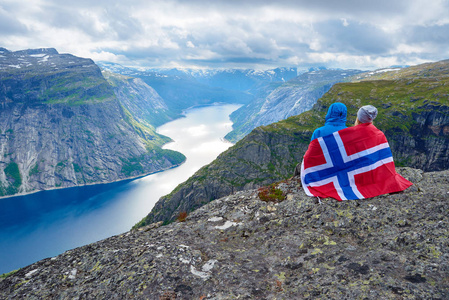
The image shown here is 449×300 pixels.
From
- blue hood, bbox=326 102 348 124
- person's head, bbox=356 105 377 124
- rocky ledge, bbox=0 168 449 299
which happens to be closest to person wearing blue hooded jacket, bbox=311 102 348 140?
blue hood, bbox=326 102 348 124

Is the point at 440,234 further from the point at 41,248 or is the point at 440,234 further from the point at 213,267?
the point at 41,248

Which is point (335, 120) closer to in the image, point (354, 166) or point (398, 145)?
point (354, 166)

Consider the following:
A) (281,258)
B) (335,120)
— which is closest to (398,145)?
(335,120)

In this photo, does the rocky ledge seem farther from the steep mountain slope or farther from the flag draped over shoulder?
the steep mountain slope

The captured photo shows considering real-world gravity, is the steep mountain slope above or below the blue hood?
below

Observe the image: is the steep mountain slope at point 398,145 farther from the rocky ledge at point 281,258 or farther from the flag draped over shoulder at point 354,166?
the flag draped over shoulder at point 354,166

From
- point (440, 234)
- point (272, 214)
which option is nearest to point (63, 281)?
point (272, 214)

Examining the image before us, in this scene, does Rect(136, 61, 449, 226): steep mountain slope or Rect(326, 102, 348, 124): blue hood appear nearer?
Rect(326, 102, 348, 124): blue hood
